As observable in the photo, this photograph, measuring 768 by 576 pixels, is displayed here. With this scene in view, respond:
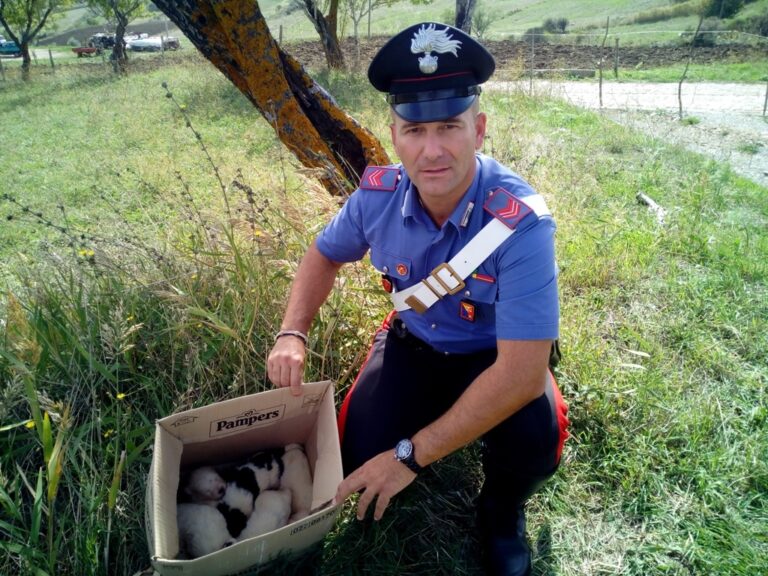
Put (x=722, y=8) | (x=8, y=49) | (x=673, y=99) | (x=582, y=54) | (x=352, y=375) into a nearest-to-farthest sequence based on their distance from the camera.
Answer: (x=352, y=375) < (x=673, y=99) < (x=582, y=54) < (x=722, y=8) < (x=8, y=49)

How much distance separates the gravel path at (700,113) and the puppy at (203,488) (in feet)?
21.3

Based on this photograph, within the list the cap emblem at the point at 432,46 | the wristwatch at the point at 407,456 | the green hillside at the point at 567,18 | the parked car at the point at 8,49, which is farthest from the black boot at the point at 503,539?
the parked car at the point at 8,49

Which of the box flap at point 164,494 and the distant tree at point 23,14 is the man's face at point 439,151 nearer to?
the box flap at point 164,494

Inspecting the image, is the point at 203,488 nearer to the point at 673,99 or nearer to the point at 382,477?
the point at 382,477

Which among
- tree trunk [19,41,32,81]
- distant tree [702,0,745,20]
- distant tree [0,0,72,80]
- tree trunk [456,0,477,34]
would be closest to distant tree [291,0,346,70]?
tree trunk [456,0,477,34]

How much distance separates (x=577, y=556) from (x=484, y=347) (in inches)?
32.2

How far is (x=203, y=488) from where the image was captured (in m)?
1.94

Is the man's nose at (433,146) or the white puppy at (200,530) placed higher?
the man's nose at (433,146)

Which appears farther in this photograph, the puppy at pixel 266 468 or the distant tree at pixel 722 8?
the distant tree at pixel 722 8

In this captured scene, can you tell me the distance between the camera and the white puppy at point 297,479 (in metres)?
2.00

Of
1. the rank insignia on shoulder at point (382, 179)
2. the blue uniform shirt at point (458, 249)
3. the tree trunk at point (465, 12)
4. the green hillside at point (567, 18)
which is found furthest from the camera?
the green hillside at point (567, 18)

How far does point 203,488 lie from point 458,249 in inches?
50.8

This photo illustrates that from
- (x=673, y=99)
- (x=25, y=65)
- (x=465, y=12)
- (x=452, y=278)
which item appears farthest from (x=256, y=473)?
(x=25, y=65)

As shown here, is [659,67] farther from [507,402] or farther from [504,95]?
[507,402]
